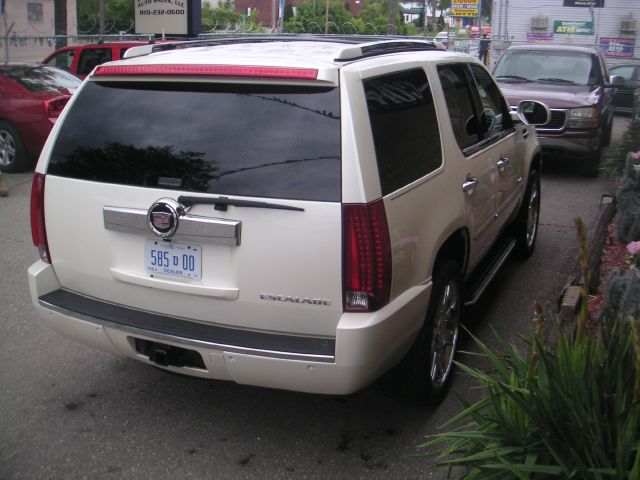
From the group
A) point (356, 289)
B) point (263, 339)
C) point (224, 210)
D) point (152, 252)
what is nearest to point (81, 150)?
point (152, 252)

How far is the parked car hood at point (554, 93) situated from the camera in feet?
35.2

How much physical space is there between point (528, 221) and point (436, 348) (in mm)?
3115

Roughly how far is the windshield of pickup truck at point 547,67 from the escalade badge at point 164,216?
9.36m

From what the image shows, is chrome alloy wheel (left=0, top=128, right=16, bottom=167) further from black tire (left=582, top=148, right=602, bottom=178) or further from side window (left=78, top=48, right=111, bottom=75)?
black tire (left=582, top=148, right=602, bottom=178)

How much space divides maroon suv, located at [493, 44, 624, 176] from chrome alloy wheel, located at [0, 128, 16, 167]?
7.29 m

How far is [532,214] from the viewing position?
7074 mm

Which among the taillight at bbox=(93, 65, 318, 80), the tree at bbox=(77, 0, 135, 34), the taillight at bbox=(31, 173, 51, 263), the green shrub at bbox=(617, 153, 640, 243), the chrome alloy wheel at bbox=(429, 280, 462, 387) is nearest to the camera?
the taillight at bbox=(93, 65, 318, 80)

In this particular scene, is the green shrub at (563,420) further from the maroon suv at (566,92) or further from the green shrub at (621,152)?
the maroon suv at (566,92)

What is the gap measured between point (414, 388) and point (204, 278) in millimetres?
1326

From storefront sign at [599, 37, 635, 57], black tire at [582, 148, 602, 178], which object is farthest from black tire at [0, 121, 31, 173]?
storefront sign at [599, 37, 635, 57]

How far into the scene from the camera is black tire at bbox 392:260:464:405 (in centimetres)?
392

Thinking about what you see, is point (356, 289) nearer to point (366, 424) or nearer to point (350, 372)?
point (350, 372)

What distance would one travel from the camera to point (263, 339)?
3363mm

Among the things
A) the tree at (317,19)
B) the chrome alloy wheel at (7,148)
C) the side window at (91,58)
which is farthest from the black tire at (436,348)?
the tree at (317,19)
